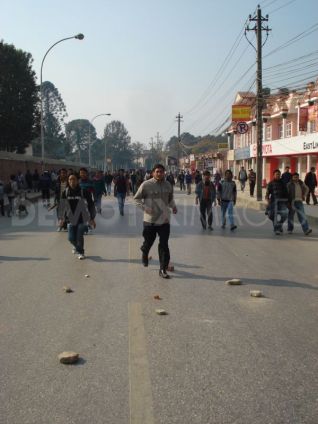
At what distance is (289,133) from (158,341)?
38308 mm

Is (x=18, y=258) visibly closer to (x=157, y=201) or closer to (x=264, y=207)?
(x=157, y=201)

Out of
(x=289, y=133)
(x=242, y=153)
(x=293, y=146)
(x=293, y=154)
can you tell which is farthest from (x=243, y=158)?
(x=293, y=146)

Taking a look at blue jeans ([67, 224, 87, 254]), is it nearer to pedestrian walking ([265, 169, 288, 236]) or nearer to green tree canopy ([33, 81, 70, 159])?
pedestrian walking ([265, 169, 288, 236])

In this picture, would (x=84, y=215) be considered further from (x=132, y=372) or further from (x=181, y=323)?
(x=132, y=372)

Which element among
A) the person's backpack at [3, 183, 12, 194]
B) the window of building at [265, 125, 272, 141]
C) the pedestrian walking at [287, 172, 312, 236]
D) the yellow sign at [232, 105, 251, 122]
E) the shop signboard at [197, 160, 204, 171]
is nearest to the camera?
the pedestrian walking at [287, 172, 312, 236]

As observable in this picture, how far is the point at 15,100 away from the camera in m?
51.7

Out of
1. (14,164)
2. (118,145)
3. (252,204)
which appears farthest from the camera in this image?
(118,145)

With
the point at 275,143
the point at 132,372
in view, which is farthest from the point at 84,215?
the point at 275,143

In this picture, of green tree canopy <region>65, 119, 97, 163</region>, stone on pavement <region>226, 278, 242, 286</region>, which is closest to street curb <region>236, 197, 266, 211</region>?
stone on pavement <region>226, 278, 242, 286</region>

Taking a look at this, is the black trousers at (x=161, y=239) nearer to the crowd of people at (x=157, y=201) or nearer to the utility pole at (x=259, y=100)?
the crowd of people at (x=157, y=201)

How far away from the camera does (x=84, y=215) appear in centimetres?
1016

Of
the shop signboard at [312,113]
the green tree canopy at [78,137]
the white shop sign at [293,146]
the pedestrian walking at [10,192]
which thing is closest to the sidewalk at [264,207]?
the white shop sign at [293,146]

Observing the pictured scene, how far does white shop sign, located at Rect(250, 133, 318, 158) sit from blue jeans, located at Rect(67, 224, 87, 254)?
23636mm

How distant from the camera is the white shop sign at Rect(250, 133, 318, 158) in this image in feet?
104
